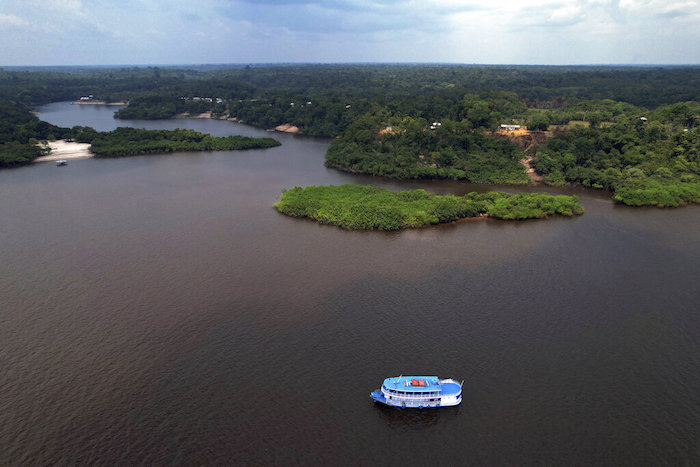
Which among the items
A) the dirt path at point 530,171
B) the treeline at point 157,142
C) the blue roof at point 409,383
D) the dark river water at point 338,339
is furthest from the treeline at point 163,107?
the blue roof at point 409,383

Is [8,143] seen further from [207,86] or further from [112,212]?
[207,86]

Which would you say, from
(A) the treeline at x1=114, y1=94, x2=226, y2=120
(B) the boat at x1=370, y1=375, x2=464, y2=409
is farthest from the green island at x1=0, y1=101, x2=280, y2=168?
(B) the boat at x1=370, y1=375, x2=464, y2=409

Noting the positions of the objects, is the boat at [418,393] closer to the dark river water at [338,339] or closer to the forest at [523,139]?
the dark river water at [338,339]

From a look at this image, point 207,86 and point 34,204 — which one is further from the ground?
point 207,86

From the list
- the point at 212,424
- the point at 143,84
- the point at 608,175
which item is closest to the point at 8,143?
the point at 212,424

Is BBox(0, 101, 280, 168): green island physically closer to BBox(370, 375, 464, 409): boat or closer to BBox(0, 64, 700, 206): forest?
BBox(0, 64, 700, 206): forest
